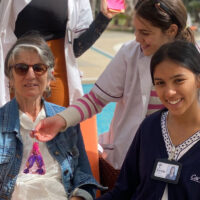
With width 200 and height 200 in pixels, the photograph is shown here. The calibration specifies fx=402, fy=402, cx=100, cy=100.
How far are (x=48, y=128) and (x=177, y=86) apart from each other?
30.0 inches

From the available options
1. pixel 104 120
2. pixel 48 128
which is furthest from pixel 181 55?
pixel 104 120

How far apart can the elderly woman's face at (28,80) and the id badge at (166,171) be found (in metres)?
0.80

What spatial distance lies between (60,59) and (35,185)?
1.25 m

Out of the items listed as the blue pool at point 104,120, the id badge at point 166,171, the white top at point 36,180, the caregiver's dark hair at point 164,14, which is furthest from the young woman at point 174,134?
the blue pool at point 104,120

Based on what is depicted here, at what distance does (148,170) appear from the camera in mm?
1910

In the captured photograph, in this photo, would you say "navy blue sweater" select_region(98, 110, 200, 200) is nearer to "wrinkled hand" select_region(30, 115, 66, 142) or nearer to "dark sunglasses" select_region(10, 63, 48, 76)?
"wrinkled hand" select_region(30, 115, 66, 142)

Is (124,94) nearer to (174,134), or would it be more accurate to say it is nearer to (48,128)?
(48,128)

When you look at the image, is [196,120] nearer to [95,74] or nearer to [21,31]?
[21,31]

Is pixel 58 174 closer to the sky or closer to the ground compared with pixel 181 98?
closer to the ground

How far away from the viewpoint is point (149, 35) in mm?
2262

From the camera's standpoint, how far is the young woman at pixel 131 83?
2211mm

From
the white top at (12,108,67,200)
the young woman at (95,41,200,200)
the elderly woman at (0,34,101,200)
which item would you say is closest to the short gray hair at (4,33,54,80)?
the elderly woman at (0,34,101,200)

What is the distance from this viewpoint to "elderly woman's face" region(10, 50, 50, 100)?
2215mm

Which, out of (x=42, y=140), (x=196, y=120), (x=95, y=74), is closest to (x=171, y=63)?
(x=196, y=120)
